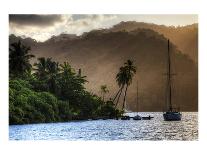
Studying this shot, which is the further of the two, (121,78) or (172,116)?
(172,116)

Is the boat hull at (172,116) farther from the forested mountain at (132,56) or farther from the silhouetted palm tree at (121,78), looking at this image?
the silhouetted palm tree at (121,78)

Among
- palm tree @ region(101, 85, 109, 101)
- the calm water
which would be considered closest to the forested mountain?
palm tree @ region(101, 85, 109, 101)

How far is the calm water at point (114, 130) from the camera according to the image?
37.8 ft

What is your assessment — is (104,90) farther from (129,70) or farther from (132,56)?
(132,56)

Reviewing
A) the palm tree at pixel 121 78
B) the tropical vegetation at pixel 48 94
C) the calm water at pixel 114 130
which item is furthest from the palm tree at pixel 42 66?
the palm tree at pixel 121 78

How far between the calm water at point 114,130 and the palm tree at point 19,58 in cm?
75

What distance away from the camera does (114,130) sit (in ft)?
38.3

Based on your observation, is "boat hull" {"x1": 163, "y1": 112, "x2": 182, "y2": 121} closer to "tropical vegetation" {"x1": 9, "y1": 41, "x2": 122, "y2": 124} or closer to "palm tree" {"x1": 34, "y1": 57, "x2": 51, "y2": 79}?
"tropical vegetation" {"x1": 9, "y1": 41, "x2": 122, "y2": 124}

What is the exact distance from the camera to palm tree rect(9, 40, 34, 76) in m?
11.4

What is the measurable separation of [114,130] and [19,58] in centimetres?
161

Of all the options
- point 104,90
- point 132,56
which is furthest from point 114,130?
point 132,56
